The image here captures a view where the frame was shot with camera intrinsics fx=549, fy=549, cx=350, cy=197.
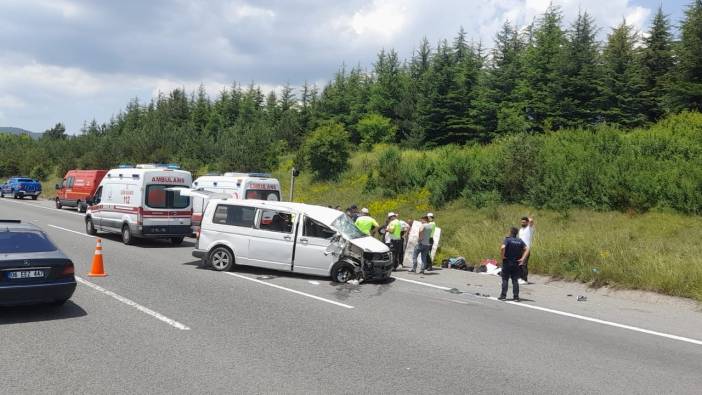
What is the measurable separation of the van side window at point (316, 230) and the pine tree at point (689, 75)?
28.5m

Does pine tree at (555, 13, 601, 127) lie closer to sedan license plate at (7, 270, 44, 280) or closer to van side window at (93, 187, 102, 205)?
van side window at (93, 187, 102, 205)

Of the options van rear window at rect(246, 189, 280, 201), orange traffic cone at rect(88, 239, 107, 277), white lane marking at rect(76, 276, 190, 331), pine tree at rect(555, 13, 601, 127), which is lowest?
white lane marking at rect(76, 276, 190, 331)

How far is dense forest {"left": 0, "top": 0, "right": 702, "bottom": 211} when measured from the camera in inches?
1515

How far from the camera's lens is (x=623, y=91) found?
39094 mm

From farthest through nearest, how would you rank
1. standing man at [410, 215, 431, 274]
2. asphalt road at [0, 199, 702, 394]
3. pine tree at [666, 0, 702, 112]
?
pine tree at [666, 0, 702, 112] → standing man at [410, 215, 431, 274] → asphalt road at [0, 199, 702, 394]

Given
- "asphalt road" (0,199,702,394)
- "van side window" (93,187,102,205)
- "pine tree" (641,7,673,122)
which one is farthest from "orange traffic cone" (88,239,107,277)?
"pine tree" (641,7,673,122)

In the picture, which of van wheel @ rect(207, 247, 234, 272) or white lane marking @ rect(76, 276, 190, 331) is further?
van wheel @ rect(207, 247, 234, 272)

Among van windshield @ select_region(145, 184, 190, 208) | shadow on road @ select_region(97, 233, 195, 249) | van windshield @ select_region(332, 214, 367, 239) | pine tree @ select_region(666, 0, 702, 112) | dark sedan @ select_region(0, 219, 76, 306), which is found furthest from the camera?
pine tree @ select_region(666, 0, 702, 112)

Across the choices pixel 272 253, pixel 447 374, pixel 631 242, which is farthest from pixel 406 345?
pixel 631 242

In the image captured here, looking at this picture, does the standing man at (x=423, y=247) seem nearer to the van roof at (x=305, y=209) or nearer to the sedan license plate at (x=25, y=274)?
the van roof at (x=305, y=209)

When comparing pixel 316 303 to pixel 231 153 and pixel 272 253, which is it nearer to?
pixel 272 253

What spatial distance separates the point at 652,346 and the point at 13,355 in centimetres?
858

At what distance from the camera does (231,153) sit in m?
49.9

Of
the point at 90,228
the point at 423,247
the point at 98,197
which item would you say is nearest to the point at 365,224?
the point at 423,247
